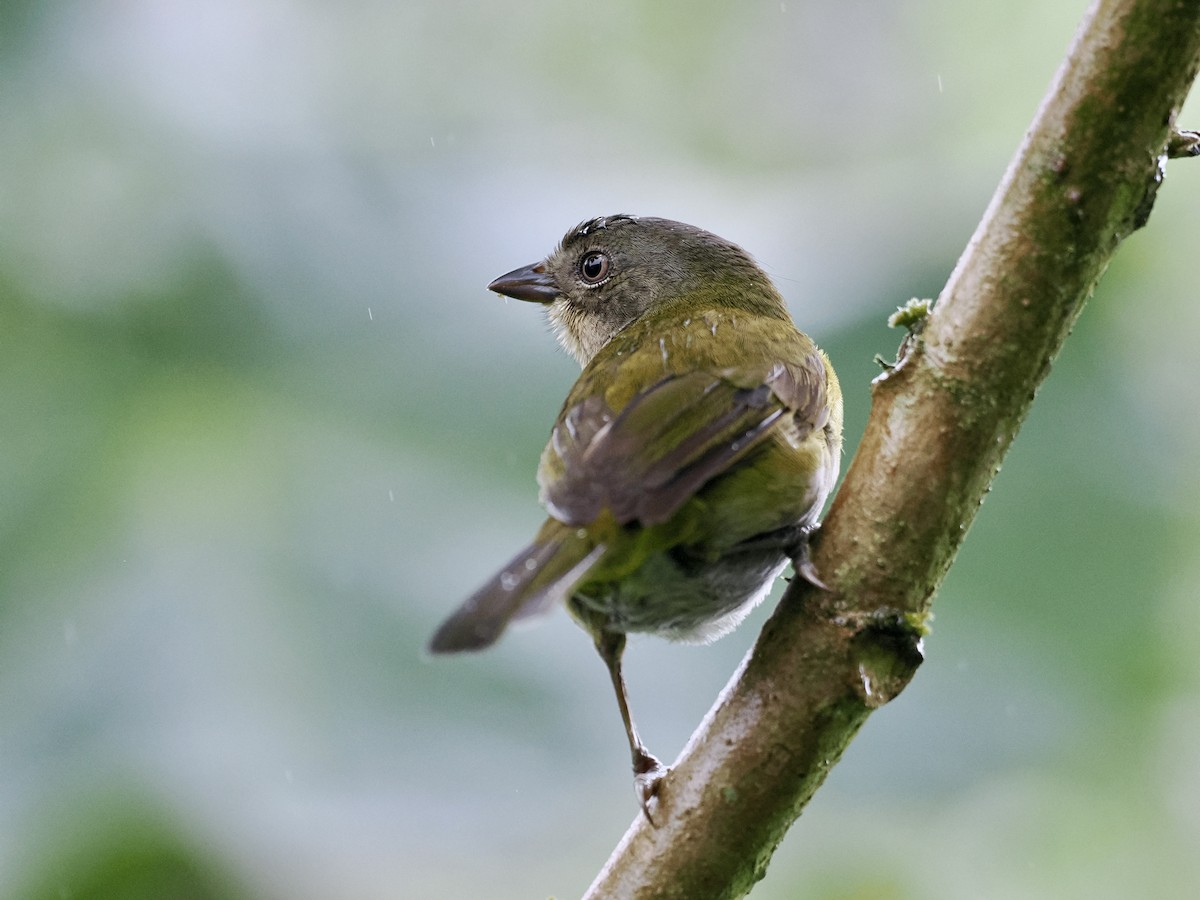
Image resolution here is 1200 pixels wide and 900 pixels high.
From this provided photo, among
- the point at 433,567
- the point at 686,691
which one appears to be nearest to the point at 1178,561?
the point at 686,691

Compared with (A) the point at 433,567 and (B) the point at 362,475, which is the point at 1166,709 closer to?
(A) the point at 433,567

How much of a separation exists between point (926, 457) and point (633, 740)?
0.82 m

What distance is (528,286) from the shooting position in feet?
11.9

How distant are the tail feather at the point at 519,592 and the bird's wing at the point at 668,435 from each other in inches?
2.2

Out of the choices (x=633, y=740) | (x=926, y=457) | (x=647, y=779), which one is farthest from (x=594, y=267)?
(x=926, y=457)

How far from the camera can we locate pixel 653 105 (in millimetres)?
5051

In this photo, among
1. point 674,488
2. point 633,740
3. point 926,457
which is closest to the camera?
point 926,457

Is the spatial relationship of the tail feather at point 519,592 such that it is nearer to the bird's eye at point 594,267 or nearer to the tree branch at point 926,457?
the tree branch at point 926,457

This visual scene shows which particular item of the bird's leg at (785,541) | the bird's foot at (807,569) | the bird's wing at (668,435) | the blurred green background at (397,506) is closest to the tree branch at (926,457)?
the bird's foot at (807,569)

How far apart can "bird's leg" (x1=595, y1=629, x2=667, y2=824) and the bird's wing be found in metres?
0.32

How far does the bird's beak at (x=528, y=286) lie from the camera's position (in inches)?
142

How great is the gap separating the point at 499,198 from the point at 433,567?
1.19 m

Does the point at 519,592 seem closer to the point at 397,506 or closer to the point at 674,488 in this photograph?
the point at 674,488

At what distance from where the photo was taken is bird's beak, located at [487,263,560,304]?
11.8 feet
